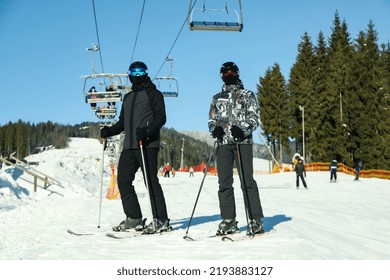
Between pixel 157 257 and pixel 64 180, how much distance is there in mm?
12785

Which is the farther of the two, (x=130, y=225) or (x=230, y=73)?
(x=130, y=225)

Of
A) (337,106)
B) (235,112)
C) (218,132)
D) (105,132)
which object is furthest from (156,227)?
(337,106)

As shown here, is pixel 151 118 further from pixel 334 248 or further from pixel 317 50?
pixel 317 50

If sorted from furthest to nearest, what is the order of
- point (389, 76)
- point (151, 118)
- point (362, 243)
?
point (389, 76), point (151, 118), point (362, 243)

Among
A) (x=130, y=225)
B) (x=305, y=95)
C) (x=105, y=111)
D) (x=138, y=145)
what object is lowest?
(x=130, y=225)

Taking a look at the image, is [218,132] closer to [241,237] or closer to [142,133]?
[142,133]

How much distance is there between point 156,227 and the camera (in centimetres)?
459

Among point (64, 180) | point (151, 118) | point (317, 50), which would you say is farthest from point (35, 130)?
point (151, 118)

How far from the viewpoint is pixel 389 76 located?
42688 mm

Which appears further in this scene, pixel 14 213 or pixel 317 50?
pixel 317 50

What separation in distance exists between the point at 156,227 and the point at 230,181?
3.03ft

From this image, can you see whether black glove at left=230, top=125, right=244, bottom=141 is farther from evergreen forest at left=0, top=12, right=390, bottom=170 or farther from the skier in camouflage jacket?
evergreen forest at left=0, top=12, right=390, bottom=170

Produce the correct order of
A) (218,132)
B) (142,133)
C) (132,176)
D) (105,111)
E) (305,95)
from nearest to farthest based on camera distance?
(218,132) → (142,133) → (132,176) → (105,111) → (305,95)

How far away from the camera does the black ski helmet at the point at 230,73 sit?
458cm
